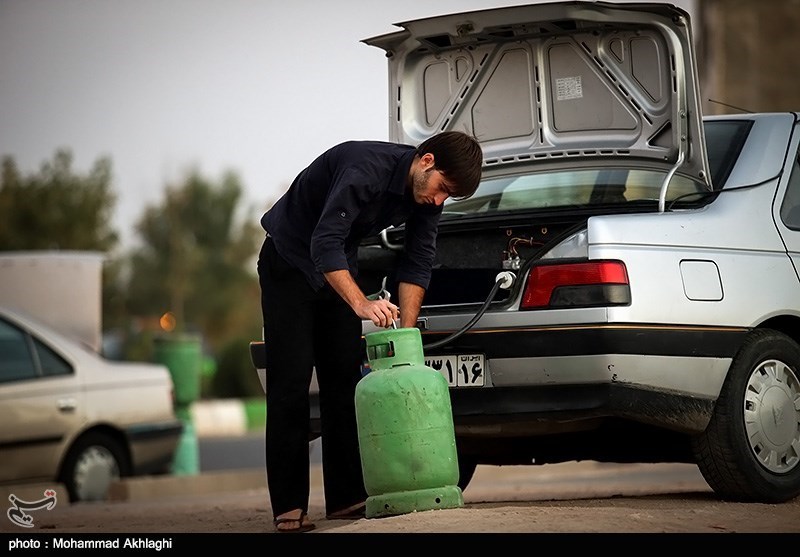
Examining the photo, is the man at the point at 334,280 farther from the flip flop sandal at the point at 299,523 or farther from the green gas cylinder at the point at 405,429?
the green gas cylinder at the point at 405,429

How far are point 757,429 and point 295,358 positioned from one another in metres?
1.99

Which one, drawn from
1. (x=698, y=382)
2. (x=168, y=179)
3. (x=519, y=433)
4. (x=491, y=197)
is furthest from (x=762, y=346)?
(x=168, y=179)

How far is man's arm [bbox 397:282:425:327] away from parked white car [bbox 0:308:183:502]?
473cm

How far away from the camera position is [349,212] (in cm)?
585

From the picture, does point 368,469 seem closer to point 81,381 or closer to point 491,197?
point 491,197

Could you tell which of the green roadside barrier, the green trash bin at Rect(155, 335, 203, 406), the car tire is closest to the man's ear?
the car tire

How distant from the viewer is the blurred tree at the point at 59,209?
43.9m

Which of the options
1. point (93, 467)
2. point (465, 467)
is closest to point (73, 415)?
point (93, 467)

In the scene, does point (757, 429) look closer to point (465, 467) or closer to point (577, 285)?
point (577, 285)

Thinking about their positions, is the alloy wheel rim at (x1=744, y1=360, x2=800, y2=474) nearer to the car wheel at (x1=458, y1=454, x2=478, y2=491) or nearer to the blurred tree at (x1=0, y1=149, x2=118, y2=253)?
the car wheel at (x1=458, y1=454, x2=478, y2=491)

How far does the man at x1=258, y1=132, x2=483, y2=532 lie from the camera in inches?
230

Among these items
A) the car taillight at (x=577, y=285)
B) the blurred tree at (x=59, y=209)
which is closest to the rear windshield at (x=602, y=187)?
the car taillight at (x=577, y=285)

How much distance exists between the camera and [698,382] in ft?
20.1

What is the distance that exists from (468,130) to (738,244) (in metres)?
1.67
